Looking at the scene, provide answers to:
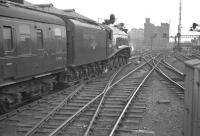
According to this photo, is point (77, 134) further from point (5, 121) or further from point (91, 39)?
point (91, 39)

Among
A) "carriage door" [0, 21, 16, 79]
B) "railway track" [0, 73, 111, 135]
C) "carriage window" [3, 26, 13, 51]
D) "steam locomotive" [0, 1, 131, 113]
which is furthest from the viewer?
"steam locomotive" [0, 1, 131, 113]

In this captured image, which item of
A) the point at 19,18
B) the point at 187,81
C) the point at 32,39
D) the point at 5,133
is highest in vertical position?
the point at 19,18

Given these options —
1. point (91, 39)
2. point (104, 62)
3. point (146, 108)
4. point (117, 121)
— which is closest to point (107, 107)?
point (146, 108)

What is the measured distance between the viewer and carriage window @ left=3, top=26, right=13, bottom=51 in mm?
8094

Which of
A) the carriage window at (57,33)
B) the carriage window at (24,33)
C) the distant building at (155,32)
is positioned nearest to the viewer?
the carriage window at (24,33)

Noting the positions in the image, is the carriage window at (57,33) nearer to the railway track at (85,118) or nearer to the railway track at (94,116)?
the railway track at (85,118)

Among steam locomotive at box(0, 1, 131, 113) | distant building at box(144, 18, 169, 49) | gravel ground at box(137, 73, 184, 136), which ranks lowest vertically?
gravel ground at box(137, 73, 184, 136)

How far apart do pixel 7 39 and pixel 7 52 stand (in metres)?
0.39

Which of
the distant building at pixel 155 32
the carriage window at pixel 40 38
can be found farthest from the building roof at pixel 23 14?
the distant building at pixel 155 32

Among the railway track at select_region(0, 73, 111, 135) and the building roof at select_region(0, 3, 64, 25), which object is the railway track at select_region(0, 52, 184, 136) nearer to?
the railway track at select_region(0, 73, 111, 135)

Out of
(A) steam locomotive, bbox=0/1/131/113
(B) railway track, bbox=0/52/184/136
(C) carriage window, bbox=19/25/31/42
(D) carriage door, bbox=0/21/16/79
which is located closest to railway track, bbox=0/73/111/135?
(B) railway track, bbox=0/52/184/136

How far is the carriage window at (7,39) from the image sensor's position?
8094mm

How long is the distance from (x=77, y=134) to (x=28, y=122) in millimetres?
1689

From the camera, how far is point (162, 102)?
10117 mm
